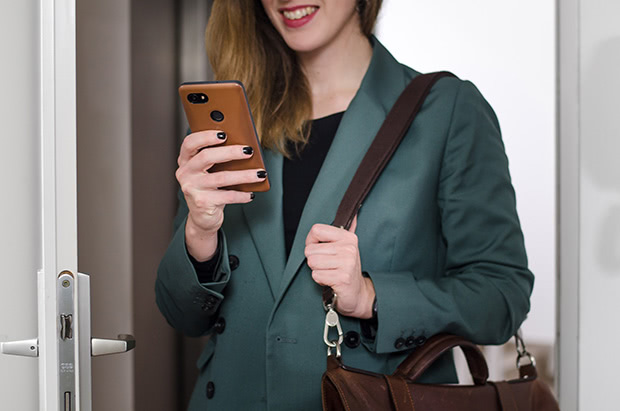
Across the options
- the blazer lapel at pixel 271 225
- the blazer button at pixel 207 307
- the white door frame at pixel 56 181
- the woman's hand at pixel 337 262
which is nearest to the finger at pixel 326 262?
the woman's hand at pixel 337 262

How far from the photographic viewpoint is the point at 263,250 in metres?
1.06

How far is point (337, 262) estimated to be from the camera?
938mm

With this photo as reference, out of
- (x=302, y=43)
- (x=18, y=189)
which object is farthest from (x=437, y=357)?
(x=18, y=189)

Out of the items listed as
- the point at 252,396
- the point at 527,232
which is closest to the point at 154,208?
the point at 252,396

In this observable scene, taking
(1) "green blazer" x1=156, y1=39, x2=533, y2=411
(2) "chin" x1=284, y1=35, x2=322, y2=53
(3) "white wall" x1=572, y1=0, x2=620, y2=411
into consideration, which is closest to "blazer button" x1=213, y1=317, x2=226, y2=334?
(1) "green blazer" x1=156, y1=39, x2=533, y2=411

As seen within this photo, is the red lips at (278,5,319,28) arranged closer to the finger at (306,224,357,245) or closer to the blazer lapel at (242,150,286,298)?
the blazer lapel at (242,150,286,298)

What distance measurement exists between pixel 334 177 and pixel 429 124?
0.56 ft

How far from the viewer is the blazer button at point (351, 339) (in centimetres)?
101

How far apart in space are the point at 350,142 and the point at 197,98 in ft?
0.88

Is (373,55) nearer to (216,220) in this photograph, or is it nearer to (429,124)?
(429,124)

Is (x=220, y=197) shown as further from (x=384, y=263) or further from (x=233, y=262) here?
(x=384, y=263)

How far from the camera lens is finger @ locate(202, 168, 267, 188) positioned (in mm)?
945

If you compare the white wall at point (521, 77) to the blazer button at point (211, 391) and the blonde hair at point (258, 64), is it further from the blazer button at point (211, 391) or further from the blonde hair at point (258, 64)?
the blazer button at point (211, 391)

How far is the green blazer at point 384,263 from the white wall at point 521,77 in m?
0.04
